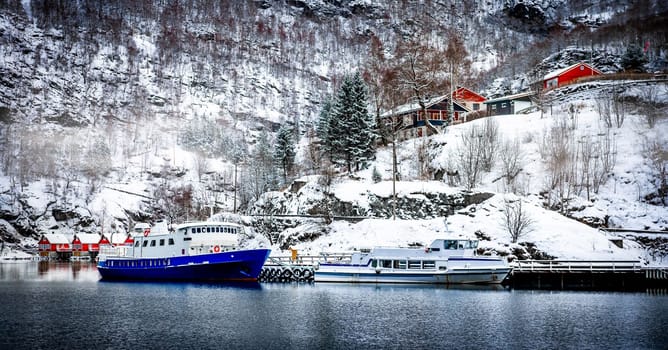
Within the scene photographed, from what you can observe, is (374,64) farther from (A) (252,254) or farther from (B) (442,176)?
(A) (252,254)

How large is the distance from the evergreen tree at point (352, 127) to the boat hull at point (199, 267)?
27424 mm

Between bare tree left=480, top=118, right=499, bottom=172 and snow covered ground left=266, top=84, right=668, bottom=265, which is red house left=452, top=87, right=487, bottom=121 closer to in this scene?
snow covered ground left=266, top=84, right=668, bottom=265

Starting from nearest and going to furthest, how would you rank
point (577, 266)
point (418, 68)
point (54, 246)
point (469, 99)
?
point (577, 266) < point (418, 68) < point (469, 99) < point (54, 246)

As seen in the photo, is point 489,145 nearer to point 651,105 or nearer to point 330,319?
point 651,105

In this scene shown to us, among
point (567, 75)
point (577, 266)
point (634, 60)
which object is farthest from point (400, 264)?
point (634, 60)

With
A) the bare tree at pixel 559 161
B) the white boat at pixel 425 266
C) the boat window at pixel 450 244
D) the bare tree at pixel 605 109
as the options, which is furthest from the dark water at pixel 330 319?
the bare tree at pixel 605 109

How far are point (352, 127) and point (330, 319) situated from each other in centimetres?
4677

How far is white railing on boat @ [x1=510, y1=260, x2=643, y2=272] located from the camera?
46969mm

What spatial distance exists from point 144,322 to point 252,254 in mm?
20535

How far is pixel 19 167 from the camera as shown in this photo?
134 meters

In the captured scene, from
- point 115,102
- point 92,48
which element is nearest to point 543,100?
point 115,102

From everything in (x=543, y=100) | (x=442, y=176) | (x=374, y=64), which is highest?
(x=374, y=64)

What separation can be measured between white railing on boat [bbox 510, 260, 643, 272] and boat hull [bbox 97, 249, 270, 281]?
21.5 m

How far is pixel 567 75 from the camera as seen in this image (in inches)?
3743
